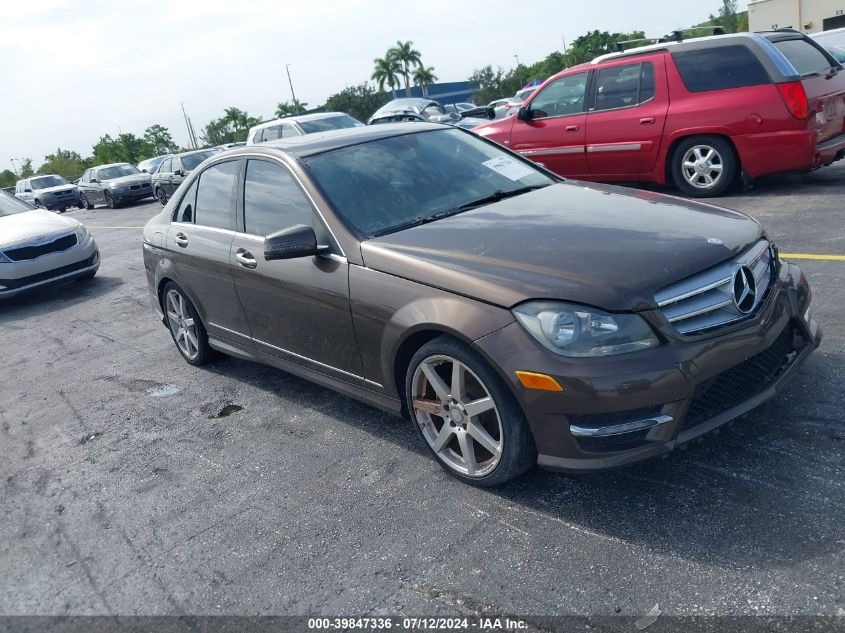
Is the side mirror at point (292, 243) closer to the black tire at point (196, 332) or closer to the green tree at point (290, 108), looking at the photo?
the black tire at point (196, 332)

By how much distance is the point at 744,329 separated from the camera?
3156mm

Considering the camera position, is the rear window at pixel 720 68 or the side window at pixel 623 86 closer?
the rear window at pixel 720 68

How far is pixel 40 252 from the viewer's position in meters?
9.76

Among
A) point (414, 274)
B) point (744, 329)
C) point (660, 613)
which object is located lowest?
point (660, 613)

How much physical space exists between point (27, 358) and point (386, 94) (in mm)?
83259

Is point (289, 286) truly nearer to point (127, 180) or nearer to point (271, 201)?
point (271, 201)

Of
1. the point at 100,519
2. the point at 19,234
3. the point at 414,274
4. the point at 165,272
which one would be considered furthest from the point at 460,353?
the point at 19,234

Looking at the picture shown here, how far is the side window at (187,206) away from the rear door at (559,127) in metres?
5.45

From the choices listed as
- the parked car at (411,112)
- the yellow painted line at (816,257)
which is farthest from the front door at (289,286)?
the parked car at (411,112)

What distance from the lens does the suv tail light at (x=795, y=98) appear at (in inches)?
311

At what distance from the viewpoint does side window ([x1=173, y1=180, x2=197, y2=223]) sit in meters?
5.55

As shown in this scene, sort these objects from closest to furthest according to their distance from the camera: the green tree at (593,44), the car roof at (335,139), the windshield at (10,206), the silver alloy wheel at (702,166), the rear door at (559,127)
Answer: the car roof at (335,139)
the silver alloy wheel at (702,166)
the rear door at (559,127)
the windshield at (10,206)
the green tree at (593,44)

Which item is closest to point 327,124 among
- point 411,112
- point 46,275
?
point 411,112

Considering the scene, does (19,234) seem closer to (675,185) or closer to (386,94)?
(675,185)
